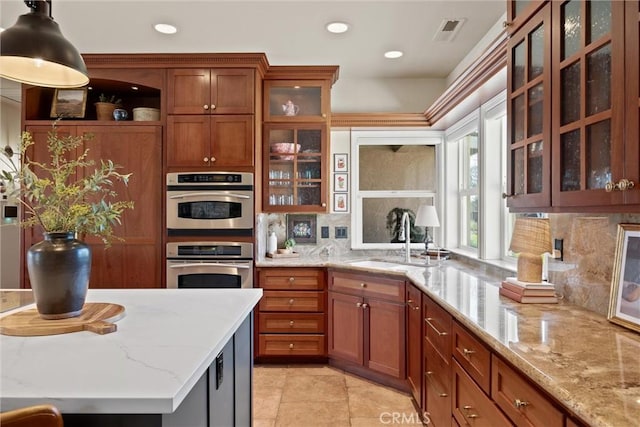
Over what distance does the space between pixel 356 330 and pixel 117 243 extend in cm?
212

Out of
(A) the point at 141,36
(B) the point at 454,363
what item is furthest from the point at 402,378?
(A) the point at 141,36

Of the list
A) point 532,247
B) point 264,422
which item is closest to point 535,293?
point 532,247

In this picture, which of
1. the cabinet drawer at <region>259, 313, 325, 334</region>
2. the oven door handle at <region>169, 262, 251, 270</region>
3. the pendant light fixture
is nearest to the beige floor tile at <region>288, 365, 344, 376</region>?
the cabinet drawer at <region>259, 313, 325, 334</region>

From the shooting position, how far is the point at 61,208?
1.39 meters

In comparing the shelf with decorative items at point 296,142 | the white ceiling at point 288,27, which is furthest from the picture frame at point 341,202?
the white ceiling at point 288,27

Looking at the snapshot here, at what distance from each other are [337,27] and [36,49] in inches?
78.3

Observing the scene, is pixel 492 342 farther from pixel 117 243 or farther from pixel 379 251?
pixel 117 243

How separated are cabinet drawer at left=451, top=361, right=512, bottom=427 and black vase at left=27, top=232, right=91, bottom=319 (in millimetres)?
1540

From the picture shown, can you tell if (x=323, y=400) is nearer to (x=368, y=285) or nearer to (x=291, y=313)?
(x=291, y=313)

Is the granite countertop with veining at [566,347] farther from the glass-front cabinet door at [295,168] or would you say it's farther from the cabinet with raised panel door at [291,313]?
the glass-front cabinet door at [295,168]

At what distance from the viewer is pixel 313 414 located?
8.41 ft

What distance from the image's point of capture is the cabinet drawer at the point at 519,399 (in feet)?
3.38

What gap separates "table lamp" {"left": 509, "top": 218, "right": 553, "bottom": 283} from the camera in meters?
1.84

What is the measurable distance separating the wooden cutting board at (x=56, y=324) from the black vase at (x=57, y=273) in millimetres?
43
